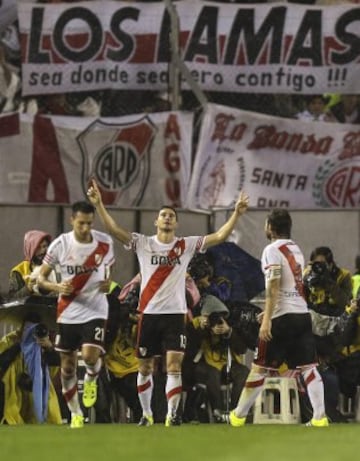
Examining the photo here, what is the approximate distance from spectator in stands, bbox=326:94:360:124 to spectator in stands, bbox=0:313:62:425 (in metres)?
6.01

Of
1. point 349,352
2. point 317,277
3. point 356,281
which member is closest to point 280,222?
point 317,277

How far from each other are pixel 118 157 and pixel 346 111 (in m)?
2.84

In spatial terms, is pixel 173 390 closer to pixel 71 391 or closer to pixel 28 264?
pixel 71 391

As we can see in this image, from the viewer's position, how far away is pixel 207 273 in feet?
59.4

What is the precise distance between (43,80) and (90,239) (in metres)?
6.07

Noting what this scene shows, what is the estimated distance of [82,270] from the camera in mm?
15859

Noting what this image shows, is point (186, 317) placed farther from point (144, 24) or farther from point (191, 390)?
point (144, 24)

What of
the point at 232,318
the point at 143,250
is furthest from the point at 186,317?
the point at 143,250

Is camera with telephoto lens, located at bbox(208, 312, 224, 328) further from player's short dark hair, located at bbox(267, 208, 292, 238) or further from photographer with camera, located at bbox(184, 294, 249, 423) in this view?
player's short dark hair, located at bbox(267, 208, 292, 238)

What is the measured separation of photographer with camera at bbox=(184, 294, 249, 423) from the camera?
1786 cm

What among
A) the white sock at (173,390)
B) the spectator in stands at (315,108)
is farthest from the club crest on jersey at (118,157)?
the white sock at (173,390)

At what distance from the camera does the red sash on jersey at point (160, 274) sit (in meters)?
16.2

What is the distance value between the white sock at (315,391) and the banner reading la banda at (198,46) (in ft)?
20.6

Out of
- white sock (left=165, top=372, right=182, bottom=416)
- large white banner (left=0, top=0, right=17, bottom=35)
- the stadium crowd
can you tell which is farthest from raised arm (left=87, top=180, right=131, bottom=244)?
large white banner (left=0, top=0, right=17, bottom=35)
